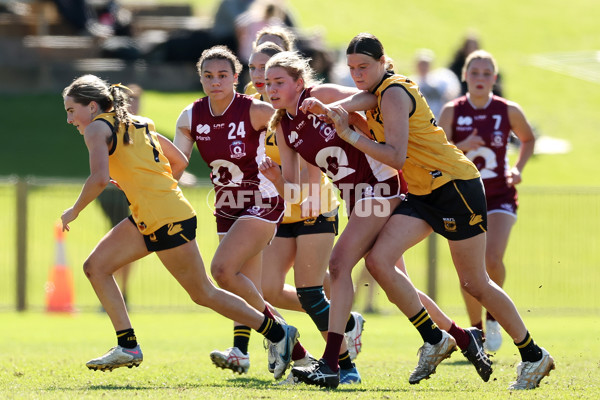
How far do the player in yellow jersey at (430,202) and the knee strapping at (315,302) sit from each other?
820 mm

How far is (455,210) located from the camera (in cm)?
702

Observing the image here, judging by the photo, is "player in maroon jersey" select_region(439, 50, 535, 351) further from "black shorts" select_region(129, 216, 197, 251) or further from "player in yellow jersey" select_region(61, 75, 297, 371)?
"black shorts" select_region(129, 216, 197, 251)

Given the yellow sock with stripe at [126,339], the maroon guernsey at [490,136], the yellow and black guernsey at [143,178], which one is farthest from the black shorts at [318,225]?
the maroon guernsey at [490,136]

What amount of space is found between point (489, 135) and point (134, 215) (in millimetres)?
3599

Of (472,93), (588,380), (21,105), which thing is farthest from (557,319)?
(21,105)

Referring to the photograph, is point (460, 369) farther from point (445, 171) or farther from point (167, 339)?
point (167, 339)

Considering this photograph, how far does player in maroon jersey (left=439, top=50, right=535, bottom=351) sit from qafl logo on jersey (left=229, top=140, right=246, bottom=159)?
2.34m

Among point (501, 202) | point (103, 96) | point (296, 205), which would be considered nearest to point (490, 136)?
point (501, 202)

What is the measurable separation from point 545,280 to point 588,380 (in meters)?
7.83

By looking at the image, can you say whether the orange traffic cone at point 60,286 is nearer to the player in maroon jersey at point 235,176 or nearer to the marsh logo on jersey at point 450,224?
the player in maroon jersey at point 235,176

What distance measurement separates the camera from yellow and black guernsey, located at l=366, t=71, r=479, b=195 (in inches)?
273

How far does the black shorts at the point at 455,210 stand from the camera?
23.0ft

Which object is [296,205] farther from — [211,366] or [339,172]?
[211,366]

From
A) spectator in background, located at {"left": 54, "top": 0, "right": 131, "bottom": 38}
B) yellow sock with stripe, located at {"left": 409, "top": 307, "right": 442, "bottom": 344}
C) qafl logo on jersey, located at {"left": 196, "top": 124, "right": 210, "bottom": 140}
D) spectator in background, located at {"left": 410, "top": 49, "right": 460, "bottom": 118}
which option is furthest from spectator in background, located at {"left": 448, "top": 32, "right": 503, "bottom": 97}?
spectator in background, located at {"left": 54, "top": 0, "right": 131, "bottom": 38}
